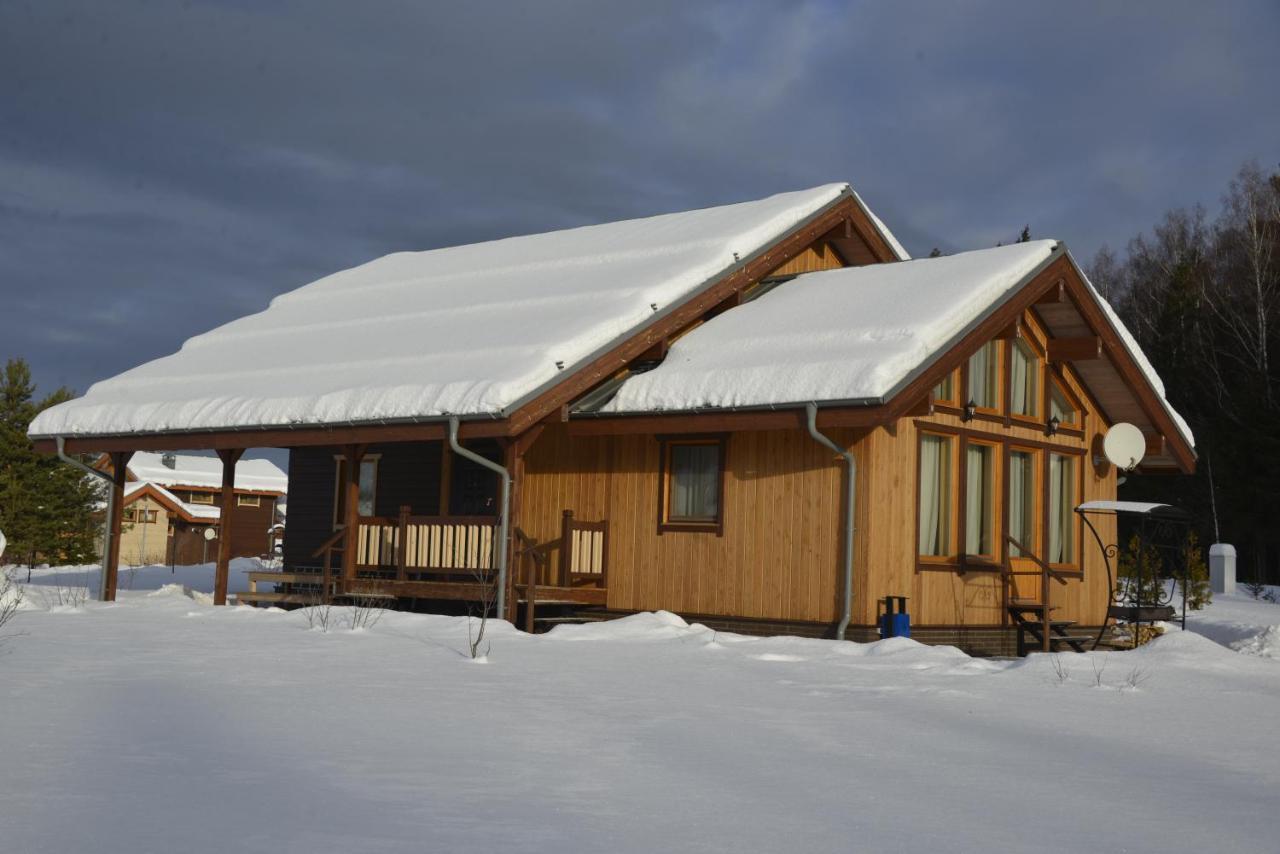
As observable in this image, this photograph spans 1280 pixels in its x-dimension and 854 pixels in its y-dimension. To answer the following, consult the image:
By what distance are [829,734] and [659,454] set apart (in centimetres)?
814

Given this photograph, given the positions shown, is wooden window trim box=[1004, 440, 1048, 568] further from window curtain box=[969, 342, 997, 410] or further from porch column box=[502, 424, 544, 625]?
porch column box=[502, 424, 544, 625]

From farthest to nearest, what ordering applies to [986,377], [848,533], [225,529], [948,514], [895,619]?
1. [225,529]
2. [986,377]
3. [948,514]
4. [848,533]
5. [895,619]

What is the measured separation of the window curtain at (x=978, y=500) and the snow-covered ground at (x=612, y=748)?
137 inches

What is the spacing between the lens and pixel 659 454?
52.4ft

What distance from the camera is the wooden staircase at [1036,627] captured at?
16141 millimetres

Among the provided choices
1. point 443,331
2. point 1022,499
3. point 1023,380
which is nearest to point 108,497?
point 443,331

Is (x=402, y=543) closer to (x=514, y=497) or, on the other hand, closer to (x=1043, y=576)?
(x=514, y=497)

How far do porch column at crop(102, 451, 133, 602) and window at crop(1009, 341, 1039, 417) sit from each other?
11.5m

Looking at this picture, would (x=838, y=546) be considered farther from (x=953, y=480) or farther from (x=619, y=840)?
(x=619, y=840)

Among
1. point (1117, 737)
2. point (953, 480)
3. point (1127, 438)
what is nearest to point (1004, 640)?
point (953, 480)

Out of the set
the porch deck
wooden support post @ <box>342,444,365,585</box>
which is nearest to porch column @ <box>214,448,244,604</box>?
the porch deck

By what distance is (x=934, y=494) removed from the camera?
15.5 m

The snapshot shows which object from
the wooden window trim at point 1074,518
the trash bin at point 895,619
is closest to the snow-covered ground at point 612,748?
the trash bin at point 895,619

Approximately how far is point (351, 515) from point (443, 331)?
2639 mm
